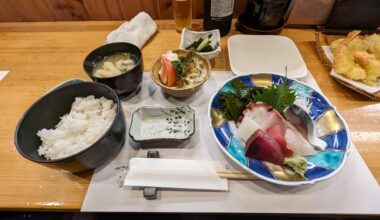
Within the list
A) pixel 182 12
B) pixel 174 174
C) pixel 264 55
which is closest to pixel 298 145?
pixel 174 174

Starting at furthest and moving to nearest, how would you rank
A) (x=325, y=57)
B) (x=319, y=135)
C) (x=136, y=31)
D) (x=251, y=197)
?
(x=136, y=31) < (x=325, y=57) < (x=319, y=135) < (x=251, y=197)

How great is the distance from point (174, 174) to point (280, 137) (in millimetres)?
356

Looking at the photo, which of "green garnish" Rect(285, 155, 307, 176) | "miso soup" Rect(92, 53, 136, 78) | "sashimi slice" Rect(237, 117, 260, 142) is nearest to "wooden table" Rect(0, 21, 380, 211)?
"miso soup" Rect(92, 53, 136, 78)

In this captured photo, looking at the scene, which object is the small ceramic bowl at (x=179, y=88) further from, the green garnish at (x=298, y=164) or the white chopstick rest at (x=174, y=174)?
the green garnish at (x=298, y=164)

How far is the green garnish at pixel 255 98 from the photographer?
76 centimetres

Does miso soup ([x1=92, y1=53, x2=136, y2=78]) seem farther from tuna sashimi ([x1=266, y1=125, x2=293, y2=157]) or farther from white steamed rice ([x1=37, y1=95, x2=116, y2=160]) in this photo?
tuna sashimi ([x1=266, y1=125, x2=293, y2=157])

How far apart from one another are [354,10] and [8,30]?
197 cm

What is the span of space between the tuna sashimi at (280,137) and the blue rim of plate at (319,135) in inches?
2.3

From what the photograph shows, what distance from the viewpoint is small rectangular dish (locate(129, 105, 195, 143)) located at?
716 mm

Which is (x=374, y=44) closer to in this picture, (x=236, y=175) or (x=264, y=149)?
(x=264, y=149)

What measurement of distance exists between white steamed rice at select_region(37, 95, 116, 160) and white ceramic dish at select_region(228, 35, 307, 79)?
578 millimetres

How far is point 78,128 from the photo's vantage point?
67cm

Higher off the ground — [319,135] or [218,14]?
[218,14]

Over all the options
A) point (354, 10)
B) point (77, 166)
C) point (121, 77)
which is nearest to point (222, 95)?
point (121, 77)
